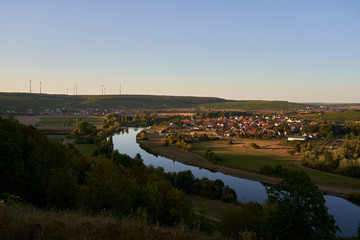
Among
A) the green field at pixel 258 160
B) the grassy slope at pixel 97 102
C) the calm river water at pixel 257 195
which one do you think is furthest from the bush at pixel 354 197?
the grassy slope at pixel 97 102

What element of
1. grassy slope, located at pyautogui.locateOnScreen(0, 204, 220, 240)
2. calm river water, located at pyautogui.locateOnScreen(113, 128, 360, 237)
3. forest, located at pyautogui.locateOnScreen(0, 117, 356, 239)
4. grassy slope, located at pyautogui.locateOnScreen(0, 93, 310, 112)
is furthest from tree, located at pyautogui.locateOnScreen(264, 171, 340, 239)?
grassy slope, located at pyautogui.locateOnScreen(0, 93, 310, 112)

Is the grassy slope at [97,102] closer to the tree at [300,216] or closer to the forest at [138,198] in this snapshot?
the forest at [138,198]

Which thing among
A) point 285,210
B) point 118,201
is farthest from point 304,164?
point 118,201

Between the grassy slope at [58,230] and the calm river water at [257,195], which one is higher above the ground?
the grassy slope at [58,230]

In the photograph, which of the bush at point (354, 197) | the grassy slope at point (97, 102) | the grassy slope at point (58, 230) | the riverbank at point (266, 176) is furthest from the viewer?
the grassy slope at point (97, 102)

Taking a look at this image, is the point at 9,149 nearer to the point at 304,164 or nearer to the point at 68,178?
the point at 68,178

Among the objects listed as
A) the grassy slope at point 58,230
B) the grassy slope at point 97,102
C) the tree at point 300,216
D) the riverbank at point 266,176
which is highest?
the grassy slope at point 97,102
